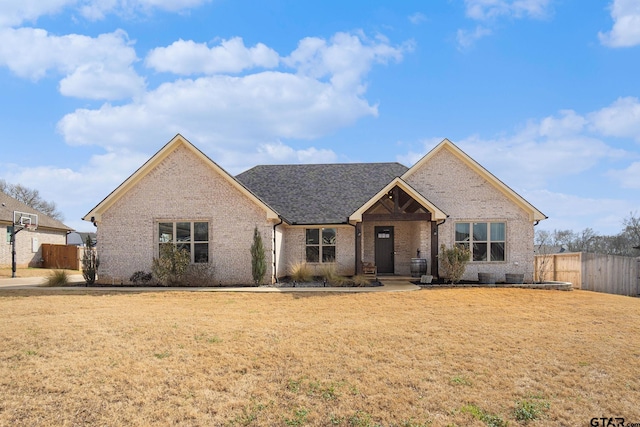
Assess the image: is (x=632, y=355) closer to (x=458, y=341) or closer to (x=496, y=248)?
(x=458, y=341)

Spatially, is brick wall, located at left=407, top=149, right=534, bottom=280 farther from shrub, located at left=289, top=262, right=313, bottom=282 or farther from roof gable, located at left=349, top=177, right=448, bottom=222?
shrub, located at left=289, top=262, right=313, bottom=282

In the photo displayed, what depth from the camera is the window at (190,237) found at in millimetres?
17844

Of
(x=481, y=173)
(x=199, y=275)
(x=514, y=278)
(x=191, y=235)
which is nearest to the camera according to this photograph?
(x=199, y=275)

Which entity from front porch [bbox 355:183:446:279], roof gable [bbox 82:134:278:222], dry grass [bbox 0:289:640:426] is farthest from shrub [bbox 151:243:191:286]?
front porch [bbox 355:183:446:279]

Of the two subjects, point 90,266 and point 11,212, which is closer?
point 90,266

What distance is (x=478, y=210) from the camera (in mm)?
18984

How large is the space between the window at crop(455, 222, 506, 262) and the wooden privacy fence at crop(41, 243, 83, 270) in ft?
90.9

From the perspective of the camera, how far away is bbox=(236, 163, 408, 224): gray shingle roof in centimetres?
2058

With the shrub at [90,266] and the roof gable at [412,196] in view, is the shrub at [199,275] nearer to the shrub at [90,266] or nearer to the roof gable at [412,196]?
the shrub at [90,266]

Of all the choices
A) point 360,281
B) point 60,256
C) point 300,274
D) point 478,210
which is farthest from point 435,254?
point 60,256

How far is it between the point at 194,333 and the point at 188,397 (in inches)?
125

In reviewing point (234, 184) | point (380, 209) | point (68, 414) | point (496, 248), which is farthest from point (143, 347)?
point (496, 248)

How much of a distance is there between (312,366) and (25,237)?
33.3m

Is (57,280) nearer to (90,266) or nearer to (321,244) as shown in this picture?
(90,266)
